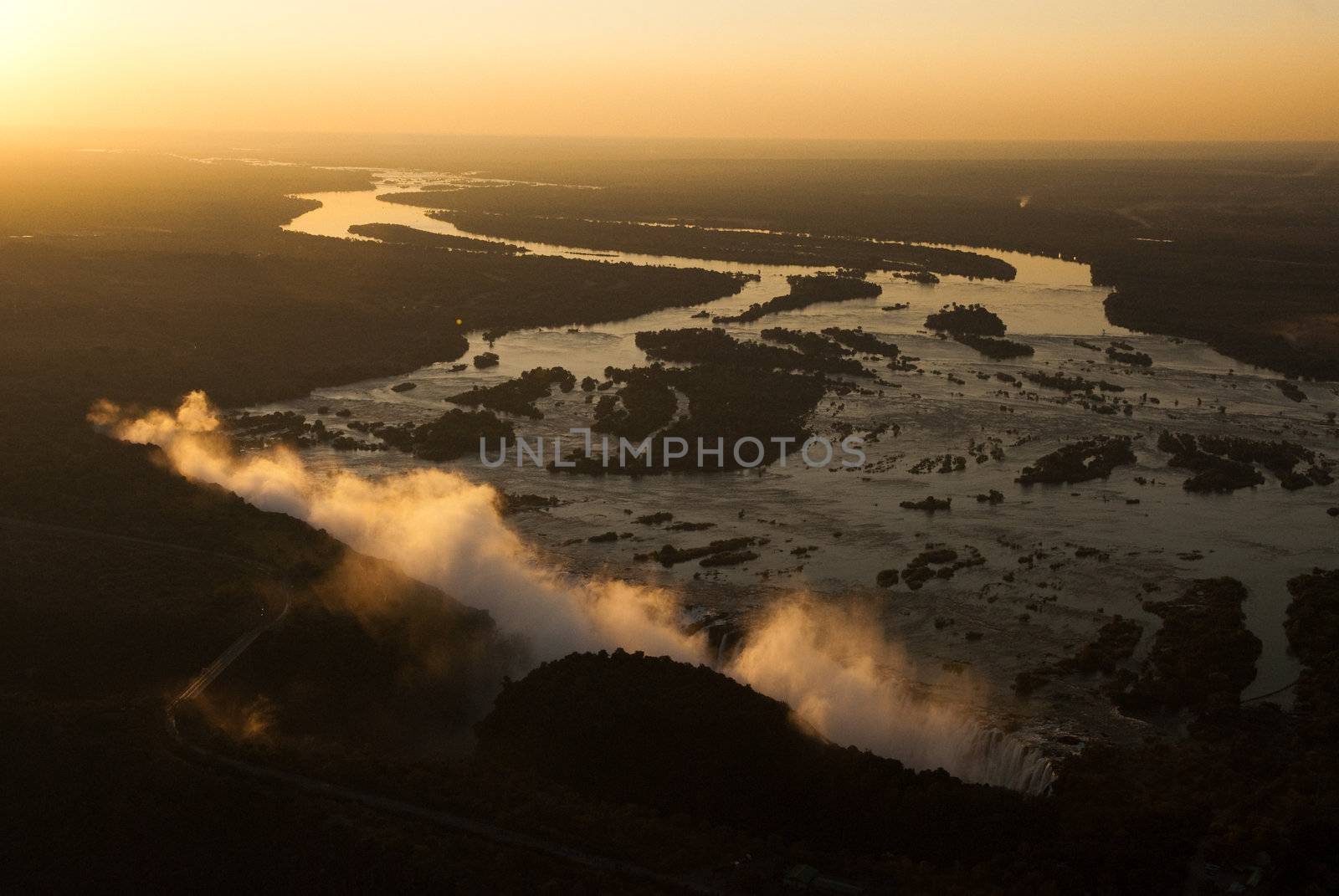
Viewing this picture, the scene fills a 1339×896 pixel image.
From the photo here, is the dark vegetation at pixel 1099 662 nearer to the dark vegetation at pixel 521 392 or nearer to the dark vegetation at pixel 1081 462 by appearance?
the dark vegetation at pixel 1081 462

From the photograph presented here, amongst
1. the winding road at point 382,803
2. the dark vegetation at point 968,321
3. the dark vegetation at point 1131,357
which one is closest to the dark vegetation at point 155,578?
the winding road at point 382,803

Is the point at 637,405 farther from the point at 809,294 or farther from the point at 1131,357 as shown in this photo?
the point at 809,294

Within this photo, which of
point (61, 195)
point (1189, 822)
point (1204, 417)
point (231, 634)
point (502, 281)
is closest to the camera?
point (1189, 822)

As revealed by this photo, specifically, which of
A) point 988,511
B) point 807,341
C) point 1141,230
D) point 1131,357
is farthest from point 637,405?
point 1141,230

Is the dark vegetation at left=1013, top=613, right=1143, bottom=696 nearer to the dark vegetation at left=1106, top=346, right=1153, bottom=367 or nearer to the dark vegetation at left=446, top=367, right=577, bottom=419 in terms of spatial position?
the dark vegetation at left=446, top=367, right=577, bottom=419

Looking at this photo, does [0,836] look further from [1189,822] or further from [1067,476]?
[1067,476]

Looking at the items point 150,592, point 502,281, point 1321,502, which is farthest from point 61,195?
point 1321,502
